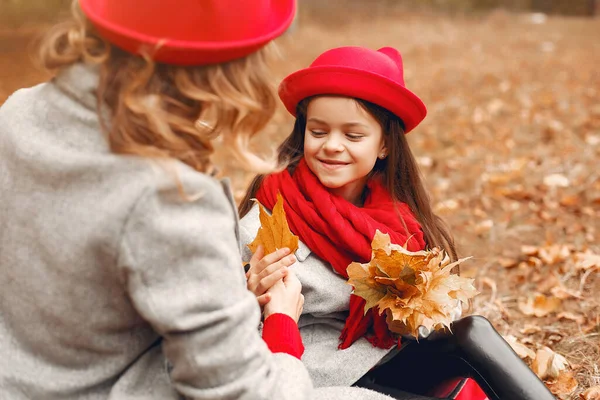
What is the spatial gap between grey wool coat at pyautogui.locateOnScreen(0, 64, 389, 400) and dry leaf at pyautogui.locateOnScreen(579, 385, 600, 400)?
161 cm

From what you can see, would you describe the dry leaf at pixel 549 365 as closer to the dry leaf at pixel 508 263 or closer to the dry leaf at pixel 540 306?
the dry leaf at pixel 540 306

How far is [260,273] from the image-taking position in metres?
1.98

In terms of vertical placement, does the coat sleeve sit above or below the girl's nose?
above

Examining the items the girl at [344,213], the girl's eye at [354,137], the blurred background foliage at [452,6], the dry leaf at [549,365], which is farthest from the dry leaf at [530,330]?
the blurred background foliage at [452,6]

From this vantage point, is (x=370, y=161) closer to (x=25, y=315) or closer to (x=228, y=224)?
(x=228, y=224)

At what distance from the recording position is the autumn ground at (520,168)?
11.1 ft

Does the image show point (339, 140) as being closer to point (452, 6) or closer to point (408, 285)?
point (408, 285)

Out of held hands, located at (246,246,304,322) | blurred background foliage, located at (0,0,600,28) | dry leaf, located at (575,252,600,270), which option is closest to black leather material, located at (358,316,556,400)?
held hands, located at (246,246,304,322)

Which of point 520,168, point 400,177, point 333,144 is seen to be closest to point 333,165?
point 333,144

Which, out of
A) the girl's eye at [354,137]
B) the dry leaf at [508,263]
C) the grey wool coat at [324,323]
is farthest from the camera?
the dry leaf at [508,263]

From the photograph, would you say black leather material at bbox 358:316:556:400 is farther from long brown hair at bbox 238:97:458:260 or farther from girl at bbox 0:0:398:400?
girl at bbox 0:0:398:400

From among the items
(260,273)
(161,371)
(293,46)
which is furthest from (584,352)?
(293,46)

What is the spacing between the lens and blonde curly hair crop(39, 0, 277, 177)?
53.1 inches

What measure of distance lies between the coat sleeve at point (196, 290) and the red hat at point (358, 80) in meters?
0.96
